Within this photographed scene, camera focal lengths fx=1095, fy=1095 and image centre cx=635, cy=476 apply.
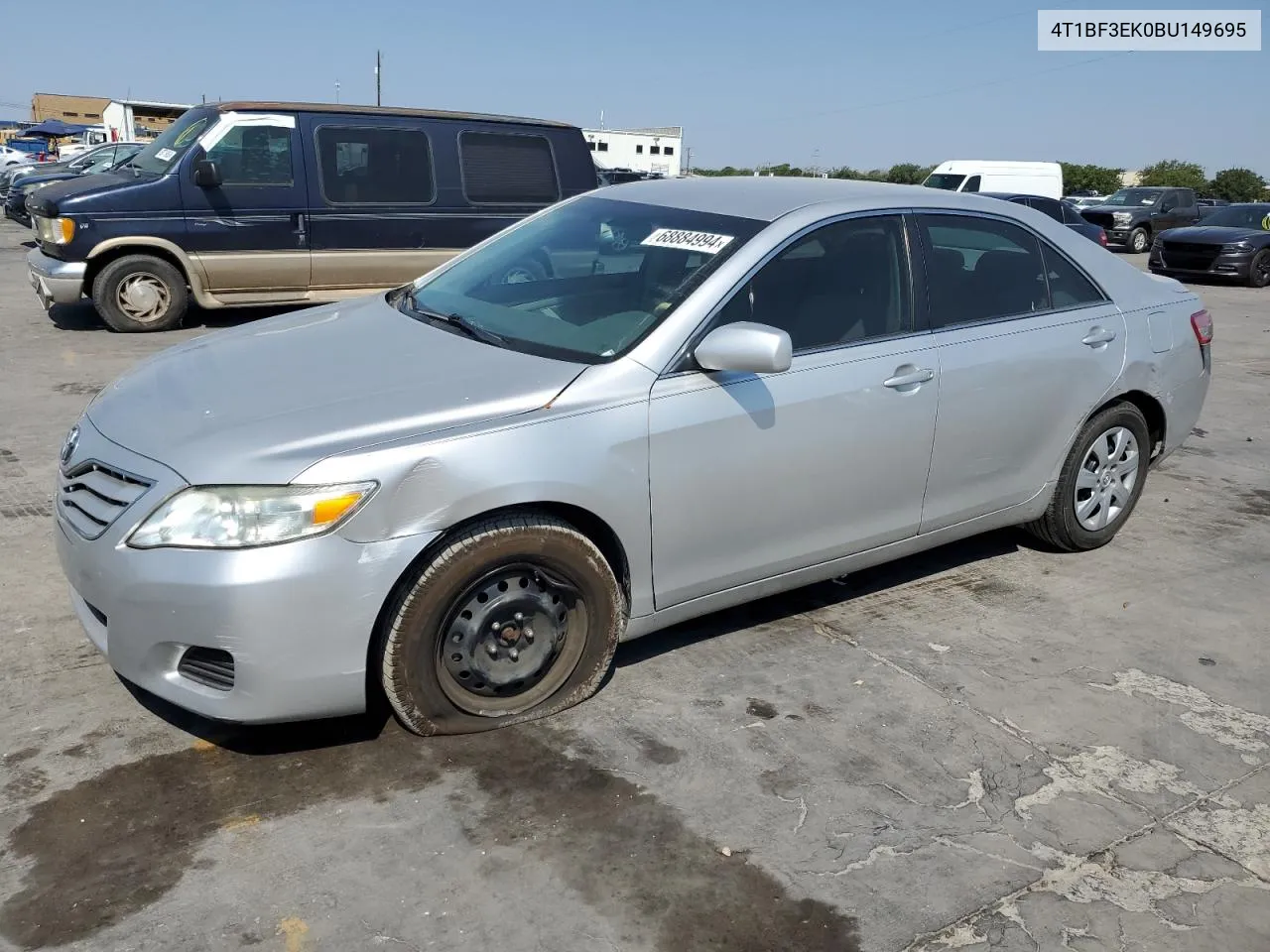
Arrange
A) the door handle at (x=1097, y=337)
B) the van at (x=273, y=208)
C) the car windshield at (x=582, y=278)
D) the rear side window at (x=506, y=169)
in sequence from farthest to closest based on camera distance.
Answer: the rear side window at (x=506, y=169)
the van at (x=273, y=208)
the door handle at (x=1097, y=337)
the car windshield at (x=582, y=278)

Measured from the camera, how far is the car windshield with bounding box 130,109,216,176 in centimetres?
941

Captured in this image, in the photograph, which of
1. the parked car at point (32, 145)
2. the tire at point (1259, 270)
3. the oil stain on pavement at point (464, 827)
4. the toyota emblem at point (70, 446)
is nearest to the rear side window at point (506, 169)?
the toyota emblem at point (70, 446)

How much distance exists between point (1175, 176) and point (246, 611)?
6050cm

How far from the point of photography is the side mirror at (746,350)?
3.32 metres

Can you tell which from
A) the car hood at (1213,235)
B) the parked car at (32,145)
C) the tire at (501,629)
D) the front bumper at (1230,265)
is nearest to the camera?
the tire at (501,629)

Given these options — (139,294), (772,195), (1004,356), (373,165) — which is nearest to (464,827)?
(772,195)

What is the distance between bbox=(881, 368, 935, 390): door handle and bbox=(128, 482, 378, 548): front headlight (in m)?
2.00

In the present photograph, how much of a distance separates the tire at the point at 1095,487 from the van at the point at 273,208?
6.74 m

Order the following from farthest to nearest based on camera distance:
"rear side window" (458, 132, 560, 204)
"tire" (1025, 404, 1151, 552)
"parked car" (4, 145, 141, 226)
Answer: "parked car" (4, 145, 141, 226) < "rear side window" (458, 132, 560, 204) < "tire" (1025, 404, 1151, 552)

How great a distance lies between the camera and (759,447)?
3.58 metres

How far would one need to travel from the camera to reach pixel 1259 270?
60.3 feet

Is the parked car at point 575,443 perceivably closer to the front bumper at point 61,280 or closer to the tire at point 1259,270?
the front bumper at point 61,280

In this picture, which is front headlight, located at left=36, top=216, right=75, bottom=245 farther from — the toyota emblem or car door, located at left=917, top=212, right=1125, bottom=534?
car door, located at left=917, top=212, right=1125, bottom=534

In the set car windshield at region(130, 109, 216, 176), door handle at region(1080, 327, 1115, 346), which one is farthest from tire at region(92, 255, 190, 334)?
door handle at region(1080, 327, 1115, 346)
